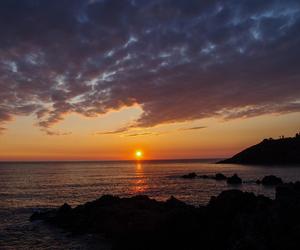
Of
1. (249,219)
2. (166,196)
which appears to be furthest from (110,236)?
(166,196)

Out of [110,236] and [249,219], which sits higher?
[249,219]

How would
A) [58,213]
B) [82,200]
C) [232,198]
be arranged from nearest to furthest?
[232,198]
[58,213]
[82,200]

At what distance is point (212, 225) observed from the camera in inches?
1200

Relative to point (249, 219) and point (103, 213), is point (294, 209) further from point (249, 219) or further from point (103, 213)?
point (103, 213)

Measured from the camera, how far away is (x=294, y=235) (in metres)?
22.7

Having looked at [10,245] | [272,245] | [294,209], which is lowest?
[10,245]

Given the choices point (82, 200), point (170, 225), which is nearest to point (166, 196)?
point (82, 200)

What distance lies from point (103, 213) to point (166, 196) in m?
34.2

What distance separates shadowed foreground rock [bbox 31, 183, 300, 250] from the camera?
24.4 meters

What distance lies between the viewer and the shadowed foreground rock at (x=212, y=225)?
24.4 meters

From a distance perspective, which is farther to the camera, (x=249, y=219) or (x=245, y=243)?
(x=249, y=219)

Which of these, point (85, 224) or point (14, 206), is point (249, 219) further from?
point (14, 206)

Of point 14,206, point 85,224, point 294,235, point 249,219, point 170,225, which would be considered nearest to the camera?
point 294,235

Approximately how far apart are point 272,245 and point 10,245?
27.3 m
